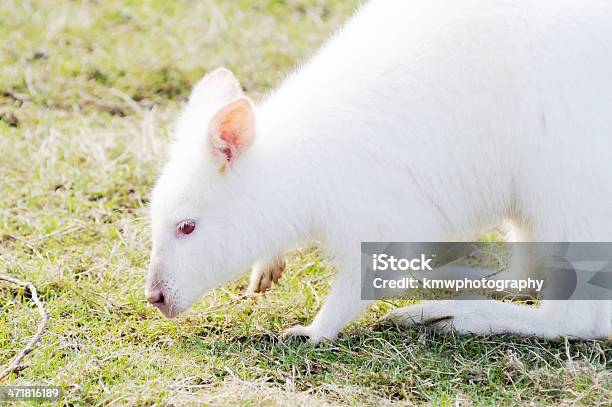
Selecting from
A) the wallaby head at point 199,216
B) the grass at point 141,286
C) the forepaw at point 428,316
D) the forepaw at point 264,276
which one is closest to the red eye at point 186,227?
the wallaby head at point 199,216

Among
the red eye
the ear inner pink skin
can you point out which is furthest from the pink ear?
the red eye

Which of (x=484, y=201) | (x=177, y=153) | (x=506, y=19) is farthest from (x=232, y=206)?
(x=506, y=19)

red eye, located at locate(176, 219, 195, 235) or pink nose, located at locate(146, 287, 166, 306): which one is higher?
red eye, located at locate(176, 219, 195, 235)

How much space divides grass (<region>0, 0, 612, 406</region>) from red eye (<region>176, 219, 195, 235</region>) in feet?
1.40

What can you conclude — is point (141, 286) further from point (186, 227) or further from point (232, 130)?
point (232, 130)

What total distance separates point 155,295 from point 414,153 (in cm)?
98

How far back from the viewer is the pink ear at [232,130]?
3.18 m

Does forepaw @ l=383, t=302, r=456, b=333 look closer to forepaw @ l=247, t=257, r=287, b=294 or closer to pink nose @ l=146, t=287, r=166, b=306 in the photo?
forepaw @ l=247, t=257, r=287, b=294

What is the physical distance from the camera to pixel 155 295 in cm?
337

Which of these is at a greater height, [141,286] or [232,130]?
[232,130]

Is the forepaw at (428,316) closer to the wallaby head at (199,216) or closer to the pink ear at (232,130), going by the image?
the wallaby head at (199,216)

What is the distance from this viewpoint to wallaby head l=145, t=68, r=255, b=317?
10.8ft

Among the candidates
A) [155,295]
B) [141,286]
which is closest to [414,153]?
[155,295]

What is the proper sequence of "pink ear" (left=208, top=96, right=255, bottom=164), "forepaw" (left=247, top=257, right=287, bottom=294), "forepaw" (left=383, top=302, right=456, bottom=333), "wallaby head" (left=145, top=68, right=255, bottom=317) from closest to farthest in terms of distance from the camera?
"pink ear" (left=208, top=96, right=255, bottom=164), "wallaby head" (left=145, top=68, right=255, bottom=317), "forepaw" (left=383, top=302, right=456, bottom=333), "forepaw" (left=247, top=257, right=287, bottom=294)
